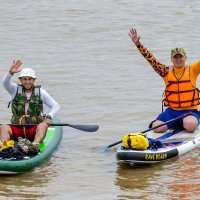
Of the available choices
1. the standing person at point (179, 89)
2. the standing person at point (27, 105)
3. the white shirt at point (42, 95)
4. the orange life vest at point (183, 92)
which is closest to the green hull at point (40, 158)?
the standing person at point (27, 105)

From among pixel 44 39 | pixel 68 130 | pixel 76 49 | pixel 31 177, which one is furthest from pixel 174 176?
pixel 44 39

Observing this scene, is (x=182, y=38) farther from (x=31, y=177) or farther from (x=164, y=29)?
(x=31, y=177)

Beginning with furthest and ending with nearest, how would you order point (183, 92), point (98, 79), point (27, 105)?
point (98, 79)
point (183, 92)
point (27, 105)

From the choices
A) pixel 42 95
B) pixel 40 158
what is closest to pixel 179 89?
pixel 42 95

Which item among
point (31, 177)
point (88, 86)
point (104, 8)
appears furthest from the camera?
point (104, 8)

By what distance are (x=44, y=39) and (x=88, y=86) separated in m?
4.90

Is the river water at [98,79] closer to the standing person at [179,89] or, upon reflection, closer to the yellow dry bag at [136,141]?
the yellow dry bag at [136,141]

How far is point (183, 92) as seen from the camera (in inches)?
415

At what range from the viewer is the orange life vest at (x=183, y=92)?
10.5 metres

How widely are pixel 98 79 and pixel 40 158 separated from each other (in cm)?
582

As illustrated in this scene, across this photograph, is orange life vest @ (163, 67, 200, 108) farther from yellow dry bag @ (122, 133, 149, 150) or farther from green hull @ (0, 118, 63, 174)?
green hull @ (0, 118, 63, 174)

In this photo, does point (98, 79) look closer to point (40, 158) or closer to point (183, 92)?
Result: point (183, 92)

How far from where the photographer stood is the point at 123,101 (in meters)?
13.4

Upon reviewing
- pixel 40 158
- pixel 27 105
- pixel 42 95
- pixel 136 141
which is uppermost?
pixel 42 95
